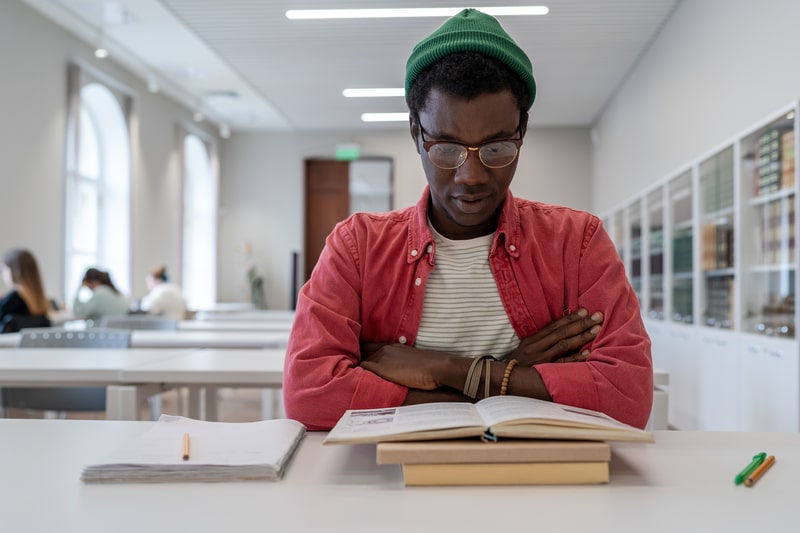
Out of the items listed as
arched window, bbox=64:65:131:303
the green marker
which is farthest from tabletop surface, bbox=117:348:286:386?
arched window, bbox=64:65:131:303

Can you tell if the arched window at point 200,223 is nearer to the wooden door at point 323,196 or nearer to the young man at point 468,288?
the wooden door at point 323,196

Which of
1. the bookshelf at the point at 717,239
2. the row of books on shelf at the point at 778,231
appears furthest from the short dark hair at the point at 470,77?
the bookshelf at the point at 717,239

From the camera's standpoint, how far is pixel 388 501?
2.79 ft

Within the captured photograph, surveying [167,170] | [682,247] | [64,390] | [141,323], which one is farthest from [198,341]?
[167,170]

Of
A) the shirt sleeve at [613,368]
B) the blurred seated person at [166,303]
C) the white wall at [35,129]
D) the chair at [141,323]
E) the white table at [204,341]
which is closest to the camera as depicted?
the shirt sleeve at [613,368]

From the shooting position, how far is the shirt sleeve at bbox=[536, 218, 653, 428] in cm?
127

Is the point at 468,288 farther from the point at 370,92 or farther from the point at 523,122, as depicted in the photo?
the point at 370,92

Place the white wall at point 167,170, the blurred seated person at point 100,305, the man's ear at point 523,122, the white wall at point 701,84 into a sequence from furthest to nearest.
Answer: the white wall at point 167,170 < the blurred seated person at point 100,305 < the white wall at point 701,84 < the man's ear at point 523,122

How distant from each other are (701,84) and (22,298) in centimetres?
504

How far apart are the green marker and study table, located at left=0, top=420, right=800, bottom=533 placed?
0.02 m

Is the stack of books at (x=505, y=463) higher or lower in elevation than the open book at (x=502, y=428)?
lower

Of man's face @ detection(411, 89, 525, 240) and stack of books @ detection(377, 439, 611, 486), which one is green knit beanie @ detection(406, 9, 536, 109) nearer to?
man's face @ detection(411, 89, 525, 240)

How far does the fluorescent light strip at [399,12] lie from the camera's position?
617 centimetres

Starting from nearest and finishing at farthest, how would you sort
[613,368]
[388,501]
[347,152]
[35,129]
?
[388,501] < [613,368] < [35,129] < [347,152]
